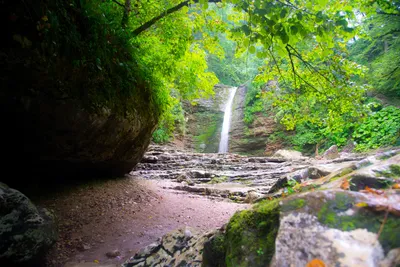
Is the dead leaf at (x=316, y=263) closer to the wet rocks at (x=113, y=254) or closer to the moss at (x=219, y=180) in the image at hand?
the wet rocks at (x=113, y=254)

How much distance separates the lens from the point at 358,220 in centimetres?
121

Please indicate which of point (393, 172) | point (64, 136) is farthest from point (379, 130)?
point (64, 136)

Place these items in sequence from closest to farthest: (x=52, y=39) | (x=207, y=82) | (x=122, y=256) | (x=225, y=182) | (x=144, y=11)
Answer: (x=52, y=39)
(x=122, y=256)
(x=144, y=11)
(x=207, y=82)
(x=225, y=182)

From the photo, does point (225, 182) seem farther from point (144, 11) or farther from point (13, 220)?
point (13, 220)

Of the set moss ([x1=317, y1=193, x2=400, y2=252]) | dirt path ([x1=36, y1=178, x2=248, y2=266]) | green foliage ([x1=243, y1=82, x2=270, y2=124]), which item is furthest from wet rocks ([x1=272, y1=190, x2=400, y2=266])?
green foliage ([x1=243, y1=82, x2=270, y2=124])

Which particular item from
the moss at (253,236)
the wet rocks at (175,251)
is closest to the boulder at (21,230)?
the wet rocks at (175,251)

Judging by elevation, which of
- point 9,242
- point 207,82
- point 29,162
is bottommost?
point 9,242

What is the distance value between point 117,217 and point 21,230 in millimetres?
1925

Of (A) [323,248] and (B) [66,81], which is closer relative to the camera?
(A) [323,248]

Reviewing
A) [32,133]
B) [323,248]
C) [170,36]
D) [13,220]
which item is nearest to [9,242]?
[13,220]

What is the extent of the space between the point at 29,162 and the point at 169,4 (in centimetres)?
406

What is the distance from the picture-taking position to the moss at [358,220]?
3.52ft

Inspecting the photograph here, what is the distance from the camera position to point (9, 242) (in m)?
2.28

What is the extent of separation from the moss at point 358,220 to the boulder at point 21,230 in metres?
2.61
